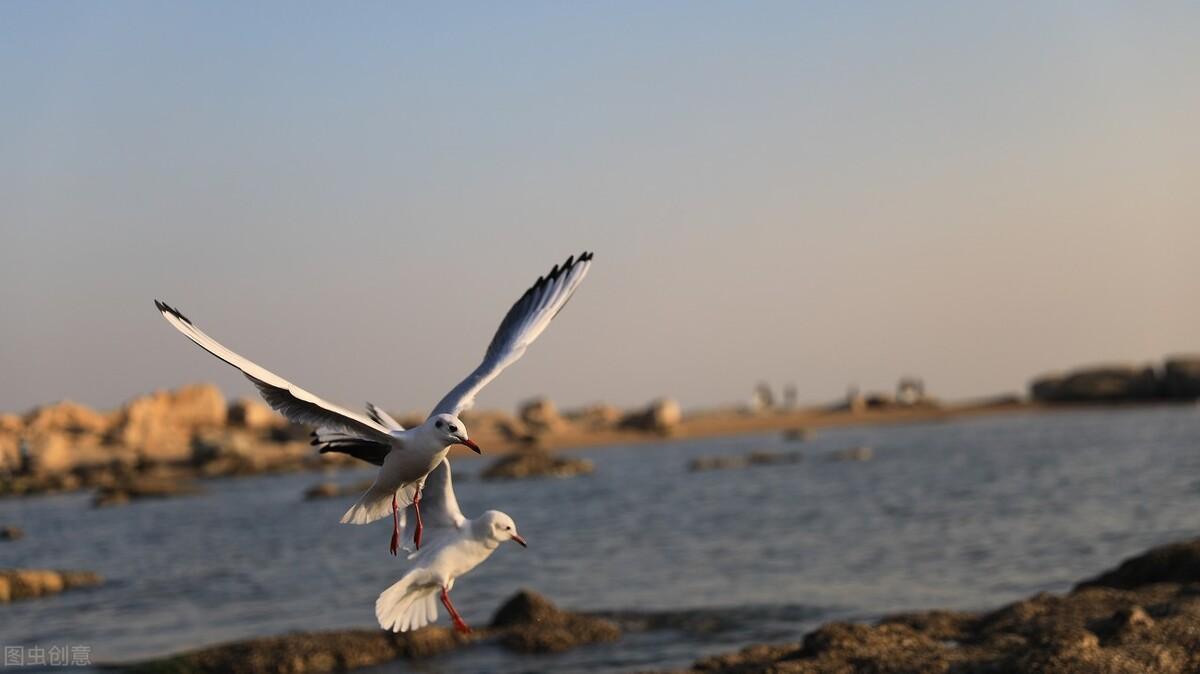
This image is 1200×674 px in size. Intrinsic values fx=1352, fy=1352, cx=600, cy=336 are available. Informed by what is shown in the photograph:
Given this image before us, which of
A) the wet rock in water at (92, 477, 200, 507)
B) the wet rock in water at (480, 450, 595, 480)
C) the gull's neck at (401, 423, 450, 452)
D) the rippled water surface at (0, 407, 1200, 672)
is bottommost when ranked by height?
the rippled water surface at (0, 407, 1200, 672)

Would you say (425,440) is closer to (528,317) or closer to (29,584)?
(528,317)

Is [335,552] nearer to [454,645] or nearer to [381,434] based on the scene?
[454,645]

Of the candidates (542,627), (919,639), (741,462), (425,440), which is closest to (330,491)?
(741,462)

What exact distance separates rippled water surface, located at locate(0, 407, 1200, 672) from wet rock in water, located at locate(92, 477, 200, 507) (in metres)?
2.18

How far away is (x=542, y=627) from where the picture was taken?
1606 centimetres

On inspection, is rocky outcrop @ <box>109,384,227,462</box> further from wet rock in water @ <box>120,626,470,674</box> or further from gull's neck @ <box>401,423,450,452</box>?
gull's neck @ <box>401,423,450,452</box>

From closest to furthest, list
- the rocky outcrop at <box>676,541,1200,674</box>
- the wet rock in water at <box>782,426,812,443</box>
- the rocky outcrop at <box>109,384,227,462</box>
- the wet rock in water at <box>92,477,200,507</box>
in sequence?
the rocky outcrop at <box>676,541,1200,674</box> → the wet rock in water at <box>92,477,200,507</box> → the rocky outcrop at <box>109,384,227,462</box> → the wet rock in water at <box>782,426,812,443</box>

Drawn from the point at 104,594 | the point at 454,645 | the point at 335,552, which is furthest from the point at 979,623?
A: the point at 335,552

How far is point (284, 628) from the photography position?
19016 millimetres

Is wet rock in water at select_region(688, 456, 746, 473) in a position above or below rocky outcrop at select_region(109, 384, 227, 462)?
below

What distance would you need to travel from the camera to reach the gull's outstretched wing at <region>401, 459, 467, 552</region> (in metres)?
8.05

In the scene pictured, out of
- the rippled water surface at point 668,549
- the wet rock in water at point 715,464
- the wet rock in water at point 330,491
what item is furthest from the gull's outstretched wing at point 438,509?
the wet rock in water at point 715,464

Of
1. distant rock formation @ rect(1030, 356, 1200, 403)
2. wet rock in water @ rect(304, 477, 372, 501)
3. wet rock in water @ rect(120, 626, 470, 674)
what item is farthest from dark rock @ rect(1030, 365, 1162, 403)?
wet rock in water @ rect(120, 626, 470, 674)

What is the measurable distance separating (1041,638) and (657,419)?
67.1 metres
